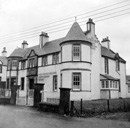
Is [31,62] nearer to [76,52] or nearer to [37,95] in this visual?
[76,52]

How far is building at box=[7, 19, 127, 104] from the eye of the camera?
22.9 meters

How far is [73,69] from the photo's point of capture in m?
22.9

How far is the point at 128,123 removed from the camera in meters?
10.2

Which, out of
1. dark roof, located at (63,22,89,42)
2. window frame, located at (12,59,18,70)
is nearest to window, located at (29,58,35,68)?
window frame, located at (12,59,18,70)

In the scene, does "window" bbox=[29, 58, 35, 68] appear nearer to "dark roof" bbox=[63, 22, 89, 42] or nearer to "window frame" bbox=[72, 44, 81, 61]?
"dark roof" bbox=[63, 22, 89, 42]

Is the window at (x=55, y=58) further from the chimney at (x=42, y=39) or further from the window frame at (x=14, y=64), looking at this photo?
the window frame at (x=14, y=64)

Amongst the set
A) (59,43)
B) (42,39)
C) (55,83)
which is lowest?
(55,83)

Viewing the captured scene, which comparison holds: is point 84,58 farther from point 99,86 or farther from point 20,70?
point 20,70

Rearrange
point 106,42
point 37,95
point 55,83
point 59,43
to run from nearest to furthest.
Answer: point 37,95, point 55,83, point 59,43, point 106,42

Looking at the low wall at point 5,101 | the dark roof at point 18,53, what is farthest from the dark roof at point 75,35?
the dark roof at point 18,53

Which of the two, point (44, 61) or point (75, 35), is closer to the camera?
point (75, 35)

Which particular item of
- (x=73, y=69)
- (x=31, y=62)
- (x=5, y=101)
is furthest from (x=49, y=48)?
(x=5, y=101)

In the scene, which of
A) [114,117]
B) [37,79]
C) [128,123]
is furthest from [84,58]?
[128,123]

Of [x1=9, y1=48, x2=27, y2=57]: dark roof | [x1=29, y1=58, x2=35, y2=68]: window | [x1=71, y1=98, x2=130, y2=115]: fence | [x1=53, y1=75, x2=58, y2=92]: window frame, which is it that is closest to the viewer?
[x1=71, y1=98, x2=130, y2=115]: fence
